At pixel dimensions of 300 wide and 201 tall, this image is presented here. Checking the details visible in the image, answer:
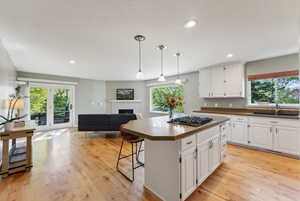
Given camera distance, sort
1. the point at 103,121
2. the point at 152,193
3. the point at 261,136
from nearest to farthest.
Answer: the point at 152,193, the point at 261,136, the point at 103,121

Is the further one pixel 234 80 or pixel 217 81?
pixel 217 81

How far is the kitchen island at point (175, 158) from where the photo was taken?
1.53 meters

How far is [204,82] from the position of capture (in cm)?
456

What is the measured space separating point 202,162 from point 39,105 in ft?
21.0

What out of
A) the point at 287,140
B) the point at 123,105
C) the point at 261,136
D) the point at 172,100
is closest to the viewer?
the point at 172,100

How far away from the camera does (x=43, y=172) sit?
2.39 metres

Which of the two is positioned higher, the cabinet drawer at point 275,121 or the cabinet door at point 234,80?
the cabinet door at point 234,80

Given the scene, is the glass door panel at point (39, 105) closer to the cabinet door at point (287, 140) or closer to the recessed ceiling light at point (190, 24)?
the recessed ceiling light at point (190, 24)

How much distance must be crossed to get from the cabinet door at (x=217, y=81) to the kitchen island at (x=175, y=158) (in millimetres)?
2526

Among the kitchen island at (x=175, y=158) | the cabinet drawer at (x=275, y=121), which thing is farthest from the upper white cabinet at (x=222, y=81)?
the kitchen island at (x=175, y=158)

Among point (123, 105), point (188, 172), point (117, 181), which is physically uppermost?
point (123, 105)

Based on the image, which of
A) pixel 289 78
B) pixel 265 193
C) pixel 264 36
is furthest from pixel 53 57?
pixel 289 78

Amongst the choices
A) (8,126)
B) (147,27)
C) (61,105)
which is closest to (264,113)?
(147,27)

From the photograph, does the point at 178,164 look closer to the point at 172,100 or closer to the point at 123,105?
the point at 172,100
